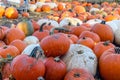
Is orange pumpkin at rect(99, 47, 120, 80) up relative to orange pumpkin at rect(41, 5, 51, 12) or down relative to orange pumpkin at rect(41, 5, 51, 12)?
up

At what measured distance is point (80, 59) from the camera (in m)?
3.05

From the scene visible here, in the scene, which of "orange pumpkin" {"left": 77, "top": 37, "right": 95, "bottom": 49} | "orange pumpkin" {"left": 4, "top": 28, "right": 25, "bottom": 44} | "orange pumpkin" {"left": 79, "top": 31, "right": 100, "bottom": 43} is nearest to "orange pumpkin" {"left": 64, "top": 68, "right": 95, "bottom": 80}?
"orange pumpkin" {"left": 77, "top": 37, "right": 95, "bottom": 49}

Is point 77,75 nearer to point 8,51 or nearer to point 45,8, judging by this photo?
point 8,51

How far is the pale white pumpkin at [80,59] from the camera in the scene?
3008 millimetres

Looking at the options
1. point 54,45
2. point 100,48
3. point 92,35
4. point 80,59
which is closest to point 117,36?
point 92,35

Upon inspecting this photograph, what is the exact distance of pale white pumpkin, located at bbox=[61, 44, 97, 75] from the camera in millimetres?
3008

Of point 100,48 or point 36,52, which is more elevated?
point 36,52

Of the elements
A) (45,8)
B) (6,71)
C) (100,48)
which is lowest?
(45,8)

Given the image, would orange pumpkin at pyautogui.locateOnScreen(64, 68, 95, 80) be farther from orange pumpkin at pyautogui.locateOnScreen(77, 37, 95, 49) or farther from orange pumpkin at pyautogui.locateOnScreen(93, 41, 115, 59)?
orange pumpkin at pyautogui.locateOnScreen(77, 37, 95, 49)

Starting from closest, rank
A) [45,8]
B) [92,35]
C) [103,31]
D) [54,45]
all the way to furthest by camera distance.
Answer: [54,45] → [92,35] → [103,31] → [45,8]

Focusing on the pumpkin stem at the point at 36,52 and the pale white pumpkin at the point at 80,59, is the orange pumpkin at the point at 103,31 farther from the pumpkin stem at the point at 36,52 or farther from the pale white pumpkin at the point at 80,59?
the pumpkin stem at the point at 36,52

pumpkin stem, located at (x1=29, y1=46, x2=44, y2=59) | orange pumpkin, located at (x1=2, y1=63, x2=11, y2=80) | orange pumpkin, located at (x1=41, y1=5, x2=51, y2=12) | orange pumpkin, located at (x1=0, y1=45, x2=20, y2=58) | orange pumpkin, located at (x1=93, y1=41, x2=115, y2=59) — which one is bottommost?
orange pumpkin, located at (x1=41, y1=5, x2=51, y2=12)

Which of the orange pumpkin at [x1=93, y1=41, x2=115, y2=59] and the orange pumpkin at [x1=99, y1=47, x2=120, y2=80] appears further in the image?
the orange pumpkin at [x1=93, y1=41, x2=115, y2=59]

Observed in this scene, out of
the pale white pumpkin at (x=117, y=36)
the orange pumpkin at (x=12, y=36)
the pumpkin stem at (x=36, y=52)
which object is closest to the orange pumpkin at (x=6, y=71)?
the pumpkin stem at (x=36, y=52)
